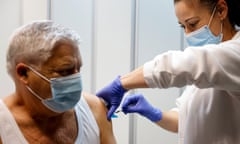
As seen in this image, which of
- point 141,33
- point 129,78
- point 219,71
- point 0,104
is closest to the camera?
point 219,71

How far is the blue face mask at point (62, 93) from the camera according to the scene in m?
1.39

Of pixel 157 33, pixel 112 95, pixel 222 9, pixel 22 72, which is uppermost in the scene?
pixel 222 9

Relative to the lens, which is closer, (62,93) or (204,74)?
(204,74)

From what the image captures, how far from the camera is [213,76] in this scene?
1069 mm

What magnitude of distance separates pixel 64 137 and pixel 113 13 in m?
1.14

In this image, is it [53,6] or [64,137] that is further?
[53,6]

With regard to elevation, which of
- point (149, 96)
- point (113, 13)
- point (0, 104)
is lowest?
point (149, 96)

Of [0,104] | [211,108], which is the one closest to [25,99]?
[0,104]

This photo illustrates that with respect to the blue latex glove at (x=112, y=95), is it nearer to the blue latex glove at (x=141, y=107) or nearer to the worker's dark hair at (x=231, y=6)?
the blue latex glove at (x=141, y=107)

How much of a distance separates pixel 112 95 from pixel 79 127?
0.20 meters

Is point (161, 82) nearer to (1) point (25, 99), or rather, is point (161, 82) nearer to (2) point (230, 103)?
(2) point (230, 103)

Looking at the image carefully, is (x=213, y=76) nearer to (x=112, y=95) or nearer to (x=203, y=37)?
(x=203, y=37)

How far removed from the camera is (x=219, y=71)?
1066 mm

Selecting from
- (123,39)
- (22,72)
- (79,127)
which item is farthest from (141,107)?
(123,39)
